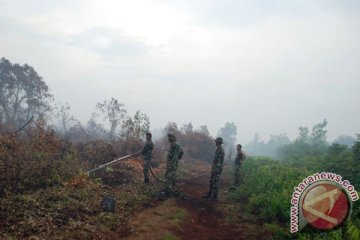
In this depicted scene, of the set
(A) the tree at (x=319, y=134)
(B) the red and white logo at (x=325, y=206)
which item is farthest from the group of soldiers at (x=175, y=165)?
(A) the tree at (x=319, y=134)

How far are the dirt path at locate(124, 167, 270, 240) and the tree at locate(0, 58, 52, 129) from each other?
27365 mm

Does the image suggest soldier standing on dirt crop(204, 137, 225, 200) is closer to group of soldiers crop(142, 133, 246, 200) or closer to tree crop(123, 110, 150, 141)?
group of soldiers crop(142, 133, 246, 200)

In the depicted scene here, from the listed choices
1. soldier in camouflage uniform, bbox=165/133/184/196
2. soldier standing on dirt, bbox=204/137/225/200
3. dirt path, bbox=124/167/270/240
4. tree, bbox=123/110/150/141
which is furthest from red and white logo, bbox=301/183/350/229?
tree, bbox=123/110/150/141

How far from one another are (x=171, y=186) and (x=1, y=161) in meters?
5.75

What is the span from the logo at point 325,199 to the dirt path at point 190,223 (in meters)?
2.06

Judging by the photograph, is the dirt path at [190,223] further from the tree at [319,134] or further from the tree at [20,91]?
the tree at [319,134]

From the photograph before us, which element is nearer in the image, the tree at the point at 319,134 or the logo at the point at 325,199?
the logo at the point at 325,199

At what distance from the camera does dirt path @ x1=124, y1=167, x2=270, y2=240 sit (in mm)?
8844

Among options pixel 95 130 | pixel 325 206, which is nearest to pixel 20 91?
pixel 95 130

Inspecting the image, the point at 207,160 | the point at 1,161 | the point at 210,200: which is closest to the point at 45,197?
the point at 1,161

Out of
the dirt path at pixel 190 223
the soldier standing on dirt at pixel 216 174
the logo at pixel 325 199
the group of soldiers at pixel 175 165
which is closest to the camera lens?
the logo at pixel 325 199

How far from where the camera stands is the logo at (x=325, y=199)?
6656mm

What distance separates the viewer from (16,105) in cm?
3719

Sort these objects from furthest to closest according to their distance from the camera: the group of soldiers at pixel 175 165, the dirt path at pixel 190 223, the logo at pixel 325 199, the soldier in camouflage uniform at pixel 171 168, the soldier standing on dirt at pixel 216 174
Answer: the soldier standing on dirt at pixel 216 174 → the group of soldiers at pixel 175 165 → the soldier in camouflage uniform at pixel 171 168 → the dirt path at pixel 190 223 → the logo at pixel 325 199
